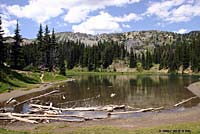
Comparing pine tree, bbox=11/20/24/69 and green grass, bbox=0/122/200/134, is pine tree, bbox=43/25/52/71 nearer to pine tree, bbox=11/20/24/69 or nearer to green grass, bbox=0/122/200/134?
pine tree, bbox=11/20/24/69

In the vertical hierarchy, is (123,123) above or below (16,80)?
below

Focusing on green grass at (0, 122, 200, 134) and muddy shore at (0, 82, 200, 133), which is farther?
muddy shore at (0, 82, 200, 133)

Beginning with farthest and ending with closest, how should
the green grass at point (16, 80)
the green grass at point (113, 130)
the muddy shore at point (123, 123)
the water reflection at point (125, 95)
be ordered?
1. the green grass at point (16, 80)
2. the water reflection at point (125, 95)
3. the muddy shore at point (123, 123)
4. the green grass at point (113, 130)

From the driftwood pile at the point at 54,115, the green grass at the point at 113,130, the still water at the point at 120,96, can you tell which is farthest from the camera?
the still water at the point at 120,96

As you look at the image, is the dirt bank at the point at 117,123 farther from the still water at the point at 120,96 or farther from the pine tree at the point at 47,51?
the pine tree at the point at 47,51

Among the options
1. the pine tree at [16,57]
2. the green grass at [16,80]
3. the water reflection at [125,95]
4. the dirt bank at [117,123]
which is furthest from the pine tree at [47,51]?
the dirt bank at [117,123]

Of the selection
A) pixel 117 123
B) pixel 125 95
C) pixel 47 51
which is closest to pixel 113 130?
pixel 117 123

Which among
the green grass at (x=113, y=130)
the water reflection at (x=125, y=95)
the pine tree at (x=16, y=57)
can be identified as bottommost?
the water reflection at (x=125, y=95)

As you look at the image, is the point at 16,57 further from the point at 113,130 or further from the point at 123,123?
the point at 113,130

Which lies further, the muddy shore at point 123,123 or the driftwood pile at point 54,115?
the driftwood pile at point 54,115

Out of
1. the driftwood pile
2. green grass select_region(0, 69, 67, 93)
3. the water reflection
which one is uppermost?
green grass select_region(0, 69, 67, 93)

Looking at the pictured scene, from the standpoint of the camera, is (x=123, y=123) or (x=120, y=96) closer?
(x=123, y=123)

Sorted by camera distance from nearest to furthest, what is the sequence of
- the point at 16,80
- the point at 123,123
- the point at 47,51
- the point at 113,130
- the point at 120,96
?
the point at 113,130, the point at 123,123, the point at 120,96, the point at 16,80, the point at 47,51

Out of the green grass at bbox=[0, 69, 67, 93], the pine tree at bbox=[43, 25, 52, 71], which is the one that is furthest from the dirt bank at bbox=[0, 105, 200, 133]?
the pine tree at bbox=[43, 25, 52, 71]
